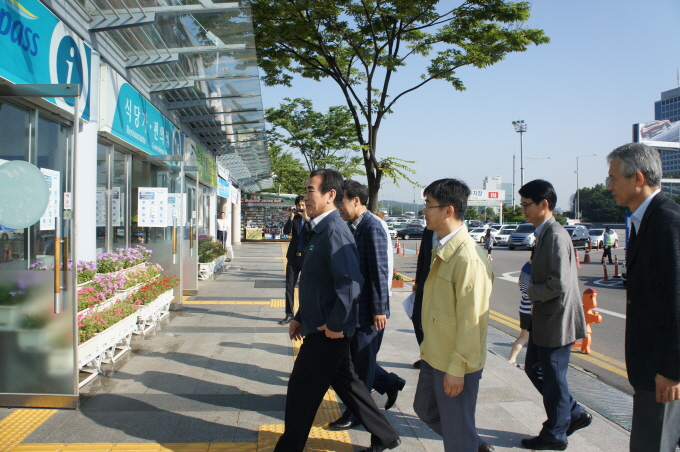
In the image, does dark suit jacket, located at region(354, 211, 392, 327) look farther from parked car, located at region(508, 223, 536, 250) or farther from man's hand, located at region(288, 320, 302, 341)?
parked car, located at region(508, 223, 536, 250)

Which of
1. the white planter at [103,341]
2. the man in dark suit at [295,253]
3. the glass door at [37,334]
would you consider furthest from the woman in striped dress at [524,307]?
the white planter at [103,341]

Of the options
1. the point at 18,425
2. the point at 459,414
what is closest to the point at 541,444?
the point at 459,414

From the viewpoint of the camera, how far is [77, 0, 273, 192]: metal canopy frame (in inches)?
275

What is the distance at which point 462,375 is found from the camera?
2441mm

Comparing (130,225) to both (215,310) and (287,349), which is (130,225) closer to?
(215,310)

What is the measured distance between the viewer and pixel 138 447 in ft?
11.0

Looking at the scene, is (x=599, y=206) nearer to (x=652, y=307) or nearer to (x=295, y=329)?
(x=295, y=329)

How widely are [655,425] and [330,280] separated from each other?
175 cm

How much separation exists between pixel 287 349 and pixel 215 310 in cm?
286

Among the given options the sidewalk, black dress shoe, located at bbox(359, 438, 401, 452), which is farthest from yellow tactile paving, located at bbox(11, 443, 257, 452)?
black dress shoe, located at bbox(359, 438, 401, 452)

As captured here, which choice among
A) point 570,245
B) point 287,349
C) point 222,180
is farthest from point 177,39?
point 222,180

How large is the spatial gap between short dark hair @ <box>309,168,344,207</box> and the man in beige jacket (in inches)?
29.0

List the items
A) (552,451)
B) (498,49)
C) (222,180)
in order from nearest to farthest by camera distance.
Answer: (552,451), (498,49), (222,180)

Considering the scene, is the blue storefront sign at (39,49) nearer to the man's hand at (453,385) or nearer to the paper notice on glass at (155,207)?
the paper notice on glass at (155,207)
